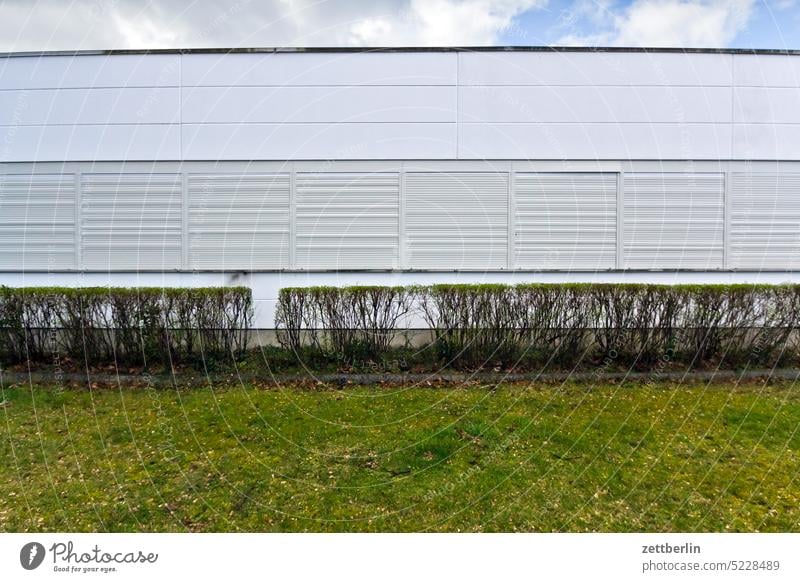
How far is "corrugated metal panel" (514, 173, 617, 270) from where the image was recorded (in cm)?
696

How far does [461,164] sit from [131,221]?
626 centimetres

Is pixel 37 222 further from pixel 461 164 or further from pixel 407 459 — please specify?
pixel 407 459

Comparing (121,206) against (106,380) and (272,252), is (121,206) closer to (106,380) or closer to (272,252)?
(272,252)

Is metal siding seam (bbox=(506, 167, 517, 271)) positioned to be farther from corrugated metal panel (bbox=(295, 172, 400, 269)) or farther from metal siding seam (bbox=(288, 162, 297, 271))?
metal siding seam (bbox=(288, 162, 297, 271))

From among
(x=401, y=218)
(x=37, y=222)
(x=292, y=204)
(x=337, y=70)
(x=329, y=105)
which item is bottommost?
(x=37, y=222)

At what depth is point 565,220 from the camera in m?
6.96

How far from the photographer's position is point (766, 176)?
7.03m

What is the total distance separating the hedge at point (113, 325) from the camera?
17.7ft

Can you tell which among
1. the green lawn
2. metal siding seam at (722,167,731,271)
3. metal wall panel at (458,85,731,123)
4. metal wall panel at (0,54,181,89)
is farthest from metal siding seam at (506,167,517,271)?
metal wall panel at (0,54,181,89)

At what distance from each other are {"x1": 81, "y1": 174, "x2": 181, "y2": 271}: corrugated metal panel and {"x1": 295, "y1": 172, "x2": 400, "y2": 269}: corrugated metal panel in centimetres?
240

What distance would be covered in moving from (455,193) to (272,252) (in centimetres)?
357

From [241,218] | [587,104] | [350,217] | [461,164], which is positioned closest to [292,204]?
[241,218]

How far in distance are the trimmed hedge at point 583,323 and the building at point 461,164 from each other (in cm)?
158

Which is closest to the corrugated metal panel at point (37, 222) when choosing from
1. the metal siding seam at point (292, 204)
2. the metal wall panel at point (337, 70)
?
the metal wall panel at point (337, 70)
